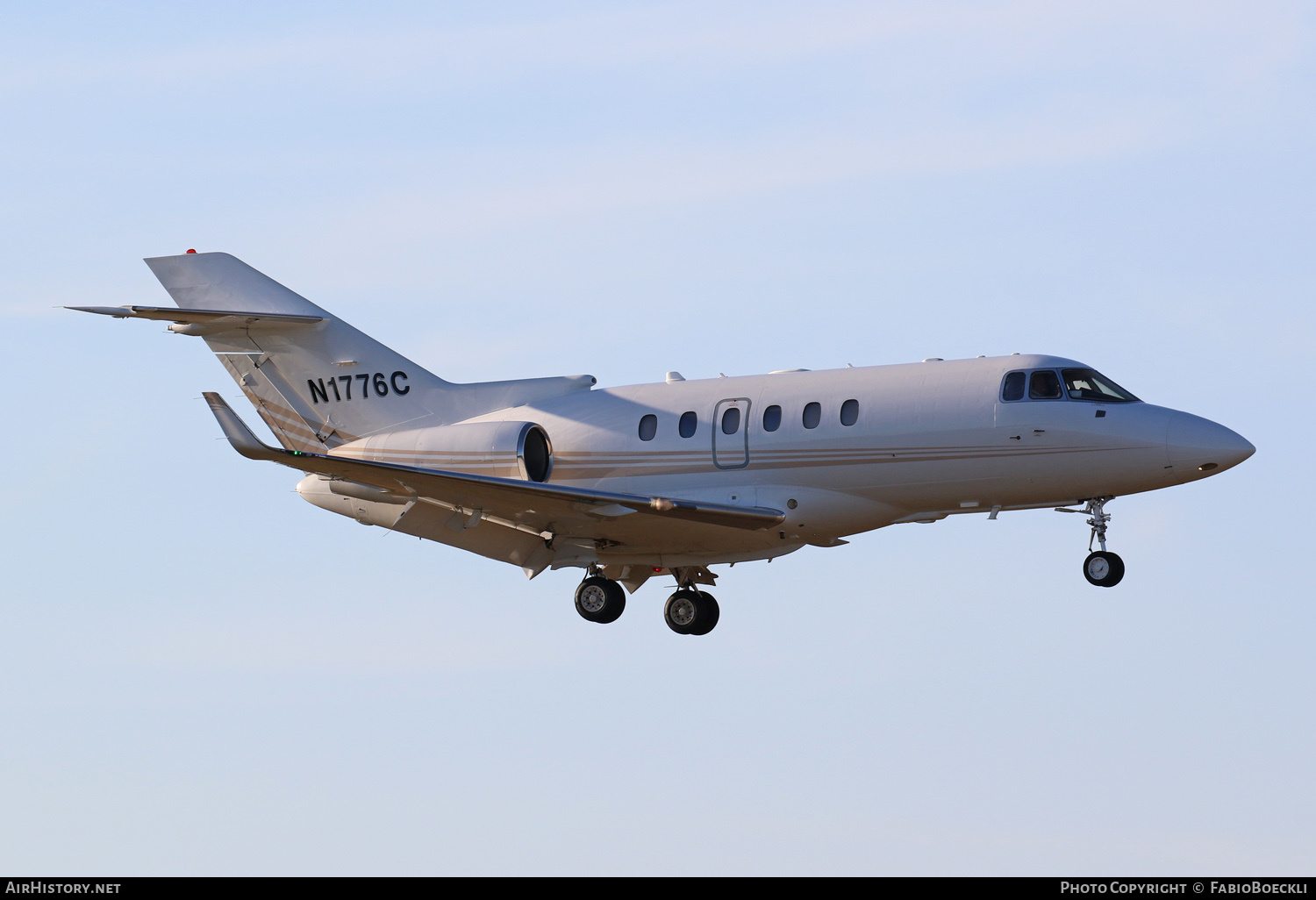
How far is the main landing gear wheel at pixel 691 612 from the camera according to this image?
1057 inches

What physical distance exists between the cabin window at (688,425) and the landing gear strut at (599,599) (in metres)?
2.78

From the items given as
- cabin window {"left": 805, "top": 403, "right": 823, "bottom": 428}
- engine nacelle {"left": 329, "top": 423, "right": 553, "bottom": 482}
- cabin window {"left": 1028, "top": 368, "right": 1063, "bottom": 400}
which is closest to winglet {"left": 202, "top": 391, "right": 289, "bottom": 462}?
engine nacelle {"left": 329, "top": 423, "right": 553, "bottom": 482}

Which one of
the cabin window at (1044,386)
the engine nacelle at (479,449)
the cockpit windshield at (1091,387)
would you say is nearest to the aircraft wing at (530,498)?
the engine nacelle at (479,449)

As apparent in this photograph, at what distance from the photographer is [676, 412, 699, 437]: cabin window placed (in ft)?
81.8

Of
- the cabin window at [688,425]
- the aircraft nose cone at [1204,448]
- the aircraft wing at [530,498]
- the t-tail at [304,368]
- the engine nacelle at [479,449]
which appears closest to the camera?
the aircraft nose cone at [1204,448]

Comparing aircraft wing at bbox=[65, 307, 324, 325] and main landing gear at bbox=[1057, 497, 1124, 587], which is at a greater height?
aircraft wing at bbox=[65, 307, 324, 325]

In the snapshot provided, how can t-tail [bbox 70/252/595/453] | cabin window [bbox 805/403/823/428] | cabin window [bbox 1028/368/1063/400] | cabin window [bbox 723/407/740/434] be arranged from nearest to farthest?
cabin window [bbox 1028/368/1063/400] < cabin window [bbox 805/403/823/428] < cabin window [bbox 723/407/740/434] < t-tail [bbox 70/252/595/453]

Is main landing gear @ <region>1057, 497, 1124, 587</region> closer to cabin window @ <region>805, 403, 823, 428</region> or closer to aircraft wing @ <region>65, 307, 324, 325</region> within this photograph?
cabin window @ <region>805, 403, 823, 428</region>

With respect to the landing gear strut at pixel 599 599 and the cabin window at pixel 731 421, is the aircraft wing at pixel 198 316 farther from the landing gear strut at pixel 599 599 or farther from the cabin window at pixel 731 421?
the cabin window at pixel 731 421

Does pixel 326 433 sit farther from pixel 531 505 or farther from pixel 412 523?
pixel 531 505

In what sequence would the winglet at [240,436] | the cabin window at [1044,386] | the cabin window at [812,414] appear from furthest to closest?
the cabin window at [812,414], the cabin window at [1044,386], the winglet at [240,436]

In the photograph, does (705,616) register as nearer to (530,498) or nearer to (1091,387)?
(530,498)

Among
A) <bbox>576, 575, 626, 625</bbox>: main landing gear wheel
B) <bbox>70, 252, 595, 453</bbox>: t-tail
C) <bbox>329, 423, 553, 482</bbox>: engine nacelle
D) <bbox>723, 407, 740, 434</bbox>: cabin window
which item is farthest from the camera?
<bbox>70, 252, 595, 453</bbox>: t-tail

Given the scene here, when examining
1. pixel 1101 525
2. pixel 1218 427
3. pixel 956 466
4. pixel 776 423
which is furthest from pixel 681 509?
pixel 1218 427
